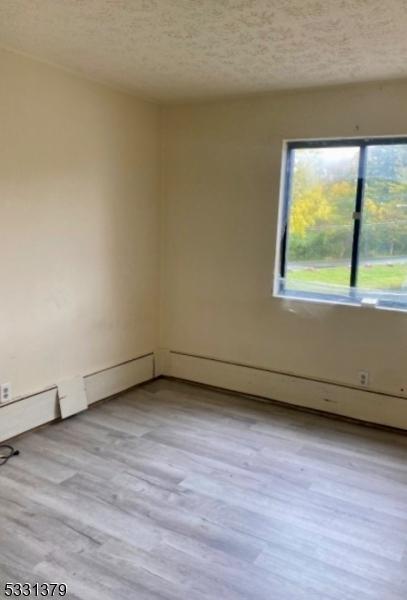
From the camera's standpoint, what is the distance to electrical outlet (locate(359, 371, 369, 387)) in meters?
3.50

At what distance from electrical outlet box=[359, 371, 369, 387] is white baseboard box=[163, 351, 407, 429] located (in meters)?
0.06

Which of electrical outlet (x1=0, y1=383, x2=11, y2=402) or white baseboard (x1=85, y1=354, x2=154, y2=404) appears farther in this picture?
white baseboard (x1=85, y1=354, x2=154, y2=404)

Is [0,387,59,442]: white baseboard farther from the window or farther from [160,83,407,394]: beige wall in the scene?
the window

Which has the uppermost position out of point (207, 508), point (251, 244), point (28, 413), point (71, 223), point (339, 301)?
point (71, 223)

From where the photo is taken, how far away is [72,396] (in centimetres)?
348

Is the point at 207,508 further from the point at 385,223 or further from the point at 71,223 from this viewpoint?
A: the point at 385,223

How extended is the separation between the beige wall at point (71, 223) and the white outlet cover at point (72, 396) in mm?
75

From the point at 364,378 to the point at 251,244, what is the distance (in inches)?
51.6

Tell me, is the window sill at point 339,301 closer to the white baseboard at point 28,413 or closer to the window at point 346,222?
the window at point 346,222

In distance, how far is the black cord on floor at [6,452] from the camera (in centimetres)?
285

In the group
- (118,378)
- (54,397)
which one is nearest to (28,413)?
(54,397)

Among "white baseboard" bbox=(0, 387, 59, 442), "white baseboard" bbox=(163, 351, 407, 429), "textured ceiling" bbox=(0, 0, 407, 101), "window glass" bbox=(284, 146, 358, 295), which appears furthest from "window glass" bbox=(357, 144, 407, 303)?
"white baseboard" bbox=(0, 387, 59, 442)

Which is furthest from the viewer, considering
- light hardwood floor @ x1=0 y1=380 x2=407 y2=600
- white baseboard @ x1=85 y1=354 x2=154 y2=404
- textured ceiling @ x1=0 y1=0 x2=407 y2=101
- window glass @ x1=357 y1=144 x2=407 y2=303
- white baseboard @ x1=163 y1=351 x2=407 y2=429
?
white baseboard @ x1=85 y1=354 x2=154 y2=404

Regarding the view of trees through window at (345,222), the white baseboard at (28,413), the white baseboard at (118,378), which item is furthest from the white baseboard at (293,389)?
the white baseboard at (28,413)
